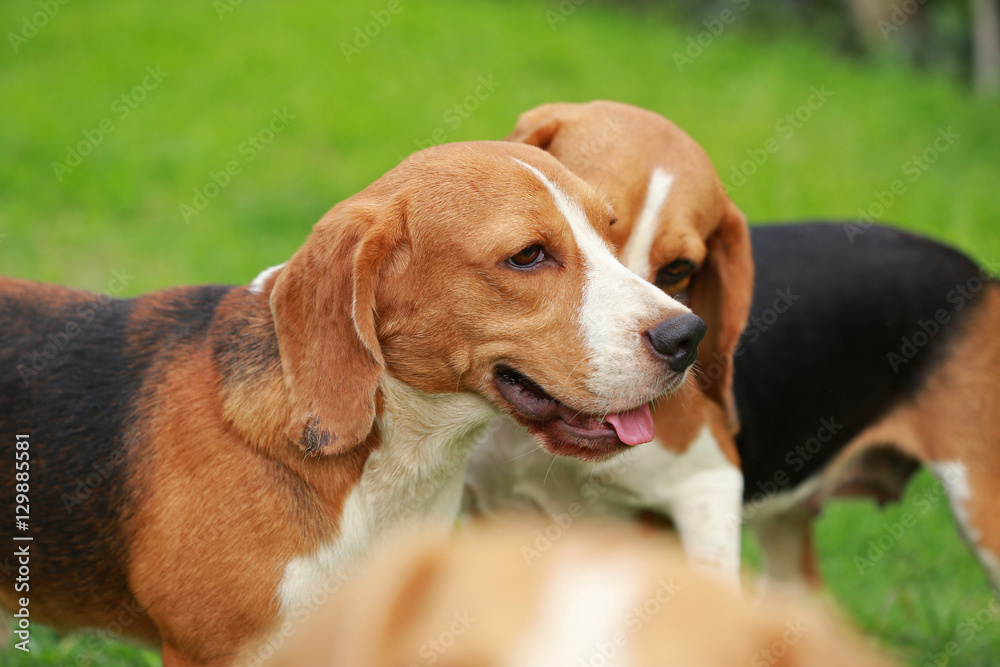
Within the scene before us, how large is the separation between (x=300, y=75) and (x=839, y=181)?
5283 millimetres

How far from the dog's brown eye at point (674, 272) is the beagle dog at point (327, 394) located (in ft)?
1.84

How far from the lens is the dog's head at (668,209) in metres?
4.00

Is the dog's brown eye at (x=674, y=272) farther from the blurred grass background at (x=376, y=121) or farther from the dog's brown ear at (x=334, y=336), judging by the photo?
the blurred grass background at (x=376, y=121)

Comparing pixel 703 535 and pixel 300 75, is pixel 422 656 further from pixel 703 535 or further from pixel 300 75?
pixel 300 75

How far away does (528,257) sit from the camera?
11.2ft

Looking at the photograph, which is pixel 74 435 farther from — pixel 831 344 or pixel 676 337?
pixel 831 344

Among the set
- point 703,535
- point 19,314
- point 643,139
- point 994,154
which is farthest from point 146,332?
point 994,154

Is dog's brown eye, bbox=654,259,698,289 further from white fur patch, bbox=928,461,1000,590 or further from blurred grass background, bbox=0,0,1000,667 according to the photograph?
blurred grass background, bbox=0,0,1000,667

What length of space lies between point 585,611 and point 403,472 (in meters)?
2.39

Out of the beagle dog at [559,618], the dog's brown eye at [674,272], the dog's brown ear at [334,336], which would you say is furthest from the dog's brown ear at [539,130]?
the beagle dog at [559,618]

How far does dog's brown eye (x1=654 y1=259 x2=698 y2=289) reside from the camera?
4.07m

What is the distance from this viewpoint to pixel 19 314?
12.2 feet

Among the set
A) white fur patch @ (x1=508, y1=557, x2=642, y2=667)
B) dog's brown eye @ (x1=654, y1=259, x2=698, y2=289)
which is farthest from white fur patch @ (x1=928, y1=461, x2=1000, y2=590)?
white fur patch @ (x1=508, y1=557, x2=642, y2=667)

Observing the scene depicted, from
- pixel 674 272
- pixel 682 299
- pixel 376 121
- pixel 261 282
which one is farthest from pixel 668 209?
pixel 376 121
